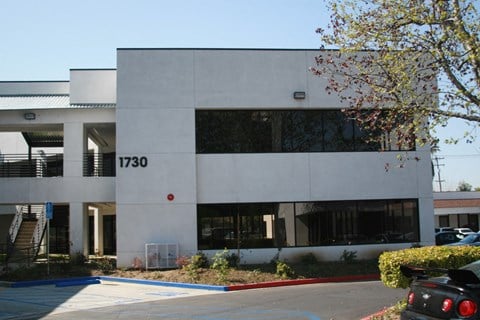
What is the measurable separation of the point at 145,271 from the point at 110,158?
12215 millimetres

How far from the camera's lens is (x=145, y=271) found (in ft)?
71.8

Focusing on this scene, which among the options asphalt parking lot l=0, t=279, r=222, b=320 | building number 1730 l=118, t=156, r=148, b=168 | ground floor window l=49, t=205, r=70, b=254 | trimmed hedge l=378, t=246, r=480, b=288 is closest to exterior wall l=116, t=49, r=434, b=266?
building number 1730 l=118, t=156, r=148, b=168

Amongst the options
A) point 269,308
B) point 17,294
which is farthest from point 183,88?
point 269,308

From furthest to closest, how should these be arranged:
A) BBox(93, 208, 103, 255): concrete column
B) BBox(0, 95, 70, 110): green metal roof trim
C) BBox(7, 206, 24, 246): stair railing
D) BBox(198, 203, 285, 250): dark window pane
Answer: BBox(93, 208, 103, 255): concrete column
BBox(7, 206, 24, 246): stair railing
BBox(0, 95, 70, 110): green metal roof trim
BBox(198, 203, 285, 250): dark window pane

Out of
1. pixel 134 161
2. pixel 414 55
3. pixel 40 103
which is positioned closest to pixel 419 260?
pixel 414 55

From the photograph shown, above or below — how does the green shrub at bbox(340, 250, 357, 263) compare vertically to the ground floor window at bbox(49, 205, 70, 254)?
below

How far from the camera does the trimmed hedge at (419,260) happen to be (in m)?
10.7

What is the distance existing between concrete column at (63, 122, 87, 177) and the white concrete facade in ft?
0.20

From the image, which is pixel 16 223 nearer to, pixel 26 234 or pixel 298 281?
pixel 26 234

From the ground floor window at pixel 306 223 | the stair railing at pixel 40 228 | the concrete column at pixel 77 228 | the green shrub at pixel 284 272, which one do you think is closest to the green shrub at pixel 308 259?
the ground floor window at pixel 306 223

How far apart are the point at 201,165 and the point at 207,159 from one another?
344 millimetres

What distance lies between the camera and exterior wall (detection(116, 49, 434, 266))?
74.7 ft

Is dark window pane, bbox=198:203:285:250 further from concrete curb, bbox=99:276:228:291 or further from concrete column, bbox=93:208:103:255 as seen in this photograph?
concrete column, bbox=93:208:103:255

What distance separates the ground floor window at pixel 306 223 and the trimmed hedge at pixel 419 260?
1197 centimetres
